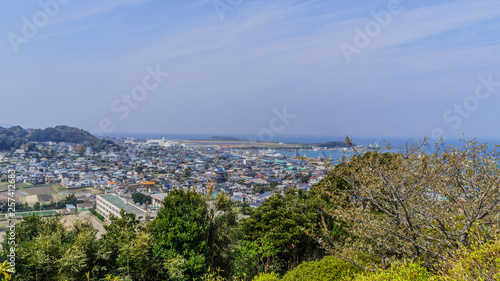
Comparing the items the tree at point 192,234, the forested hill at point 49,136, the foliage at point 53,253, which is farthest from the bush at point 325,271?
the forested hill at point 49,136

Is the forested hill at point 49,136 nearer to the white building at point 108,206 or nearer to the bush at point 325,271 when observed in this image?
the white building at point 108,206

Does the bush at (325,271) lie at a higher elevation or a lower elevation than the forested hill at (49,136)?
lower

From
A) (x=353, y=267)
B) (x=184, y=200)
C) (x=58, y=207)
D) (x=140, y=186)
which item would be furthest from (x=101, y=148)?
(x=353, y=267)

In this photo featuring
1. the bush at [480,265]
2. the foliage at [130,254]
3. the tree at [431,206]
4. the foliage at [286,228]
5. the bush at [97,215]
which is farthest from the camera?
the bush at [97,215]

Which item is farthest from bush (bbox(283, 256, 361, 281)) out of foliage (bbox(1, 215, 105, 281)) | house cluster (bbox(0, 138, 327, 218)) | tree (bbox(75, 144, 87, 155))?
tree (bbox(75, 144, 87, 155))

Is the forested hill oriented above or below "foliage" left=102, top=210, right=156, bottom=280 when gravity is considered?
above

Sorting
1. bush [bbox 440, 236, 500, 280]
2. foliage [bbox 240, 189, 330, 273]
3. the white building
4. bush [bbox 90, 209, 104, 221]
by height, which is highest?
bush [bbox 440, 236, 500, 280]

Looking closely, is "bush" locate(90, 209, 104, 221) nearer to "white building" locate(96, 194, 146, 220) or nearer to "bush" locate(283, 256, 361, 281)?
"white building" locate(96, 194, 146, 220)
